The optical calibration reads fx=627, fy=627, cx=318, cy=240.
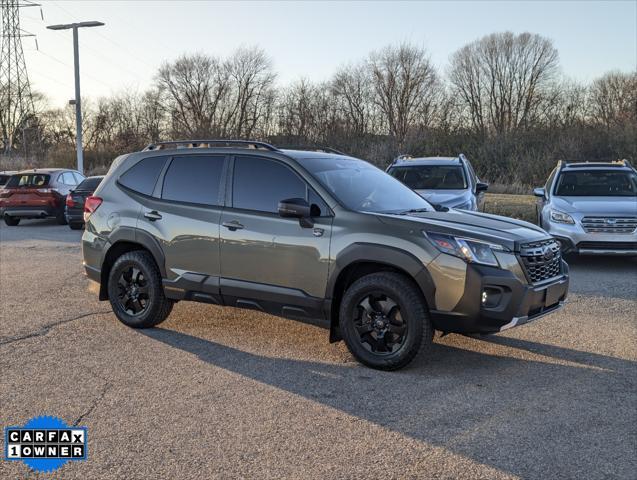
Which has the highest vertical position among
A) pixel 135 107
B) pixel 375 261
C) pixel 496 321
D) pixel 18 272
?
pixel 135 107

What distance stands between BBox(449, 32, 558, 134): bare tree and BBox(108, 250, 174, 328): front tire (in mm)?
43792

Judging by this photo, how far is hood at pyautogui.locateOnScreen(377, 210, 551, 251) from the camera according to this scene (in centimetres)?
479

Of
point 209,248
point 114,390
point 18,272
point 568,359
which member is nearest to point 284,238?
point 209,248

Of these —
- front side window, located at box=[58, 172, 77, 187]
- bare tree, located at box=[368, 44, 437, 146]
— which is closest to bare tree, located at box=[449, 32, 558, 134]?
bare tree, located at box=[368, 44, 437, 146]

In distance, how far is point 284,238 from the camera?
532 centimetres

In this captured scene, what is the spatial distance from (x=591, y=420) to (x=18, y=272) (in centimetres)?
856

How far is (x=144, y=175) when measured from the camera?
21.1ft

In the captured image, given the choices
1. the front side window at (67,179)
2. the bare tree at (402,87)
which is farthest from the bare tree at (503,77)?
the front side window at (67,179)

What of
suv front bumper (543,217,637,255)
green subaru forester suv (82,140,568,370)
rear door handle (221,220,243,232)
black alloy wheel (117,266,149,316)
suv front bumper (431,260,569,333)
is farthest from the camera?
suv front bumper (543,217,637,255)

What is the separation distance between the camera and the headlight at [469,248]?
15.4 feet

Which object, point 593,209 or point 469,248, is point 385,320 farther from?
point 593,209

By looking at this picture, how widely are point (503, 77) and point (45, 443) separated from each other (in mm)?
55735

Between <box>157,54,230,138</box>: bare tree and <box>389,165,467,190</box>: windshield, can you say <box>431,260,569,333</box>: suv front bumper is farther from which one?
<box>157,54,230,138</box>: bare tree

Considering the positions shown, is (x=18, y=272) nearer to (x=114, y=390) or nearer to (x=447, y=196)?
(x=114, y=390)
